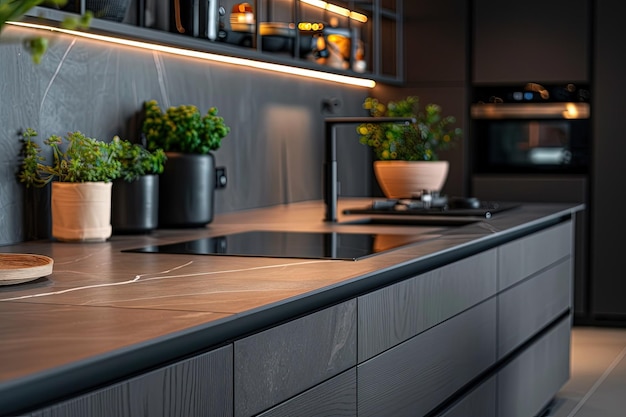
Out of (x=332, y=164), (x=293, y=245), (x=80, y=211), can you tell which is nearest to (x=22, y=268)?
(x=80, y=211)

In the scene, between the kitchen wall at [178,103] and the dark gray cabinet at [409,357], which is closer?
the dark gray cabinet at [409,357]

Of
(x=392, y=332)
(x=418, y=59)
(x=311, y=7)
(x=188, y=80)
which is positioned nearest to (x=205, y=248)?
(x=392, y=332)

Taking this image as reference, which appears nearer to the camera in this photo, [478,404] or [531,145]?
[478,404]

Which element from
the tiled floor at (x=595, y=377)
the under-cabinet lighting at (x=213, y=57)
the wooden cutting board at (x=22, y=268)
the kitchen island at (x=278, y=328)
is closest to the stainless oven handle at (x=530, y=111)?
the under-cabinet lighting at (x=213, y=57)

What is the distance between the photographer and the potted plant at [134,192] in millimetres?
2580

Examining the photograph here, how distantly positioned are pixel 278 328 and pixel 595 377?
3.14m

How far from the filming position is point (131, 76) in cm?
299

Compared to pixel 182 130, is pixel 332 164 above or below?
below

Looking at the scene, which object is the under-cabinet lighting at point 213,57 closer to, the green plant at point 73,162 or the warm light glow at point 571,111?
the green plant at point 73,162

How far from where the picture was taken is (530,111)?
5.37 m

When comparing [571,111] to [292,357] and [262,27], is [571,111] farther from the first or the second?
[292,357]

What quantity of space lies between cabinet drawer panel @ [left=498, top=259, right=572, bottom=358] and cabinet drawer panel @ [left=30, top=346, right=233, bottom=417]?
173 cm

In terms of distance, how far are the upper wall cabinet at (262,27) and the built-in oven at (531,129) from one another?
613mm

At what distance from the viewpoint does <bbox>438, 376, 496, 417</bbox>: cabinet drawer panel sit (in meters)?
2.56
